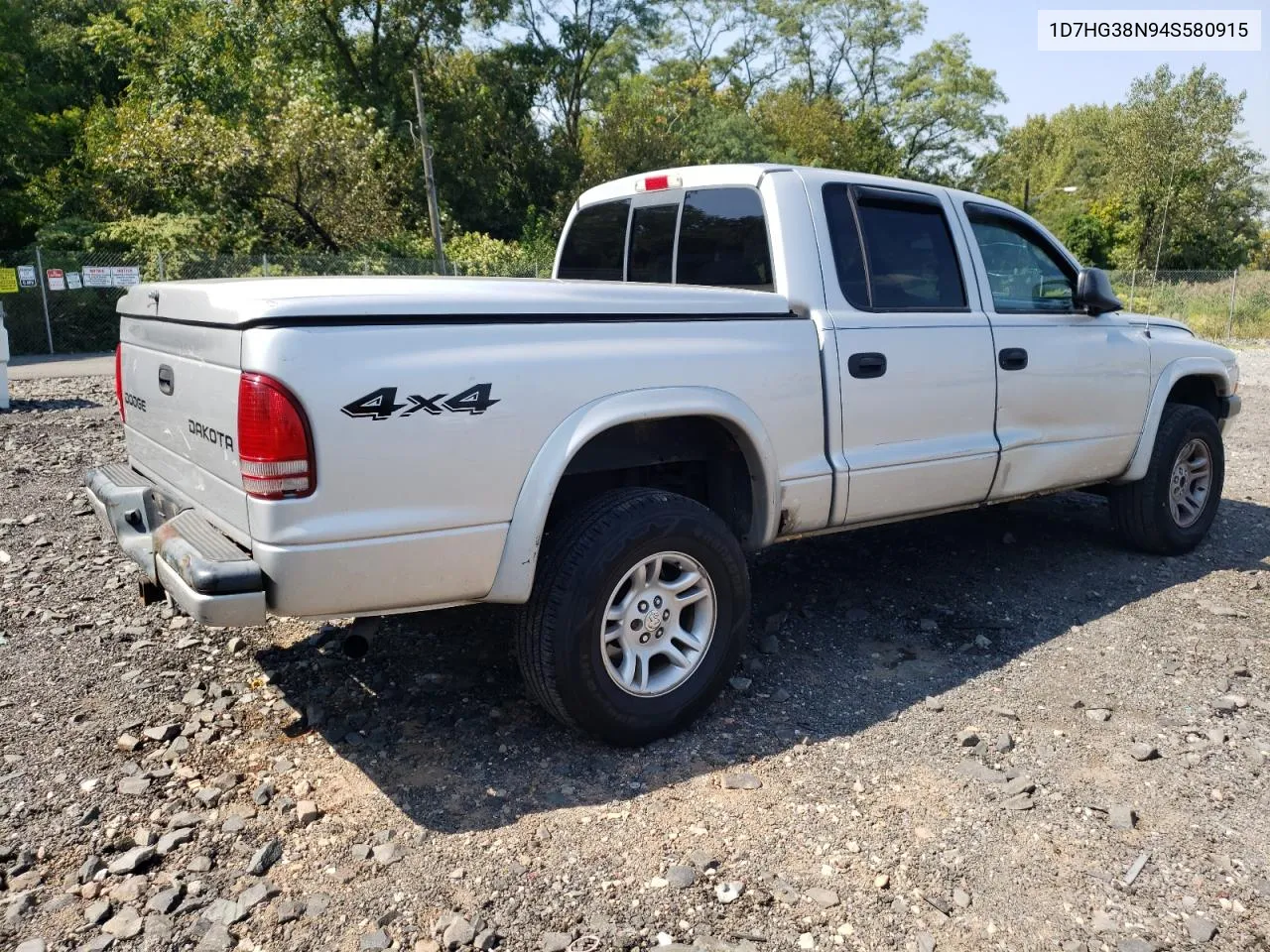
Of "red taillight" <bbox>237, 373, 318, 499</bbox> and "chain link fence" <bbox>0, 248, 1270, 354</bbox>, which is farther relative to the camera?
"chain link fence" <bbox>0, 248, 1270, 354</bbox>

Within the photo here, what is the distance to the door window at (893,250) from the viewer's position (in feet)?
13.3

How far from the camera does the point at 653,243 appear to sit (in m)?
4.68

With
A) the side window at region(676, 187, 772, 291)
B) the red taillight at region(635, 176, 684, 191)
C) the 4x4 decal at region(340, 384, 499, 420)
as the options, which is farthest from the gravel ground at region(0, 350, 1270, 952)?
the red taillight at region(635, 176, 684, 191)

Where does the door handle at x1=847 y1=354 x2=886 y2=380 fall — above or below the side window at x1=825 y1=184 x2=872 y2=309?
below

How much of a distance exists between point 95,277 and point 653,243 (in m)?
19.3

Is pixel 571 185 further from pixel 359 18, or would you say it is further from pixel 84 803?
pixel 84 803

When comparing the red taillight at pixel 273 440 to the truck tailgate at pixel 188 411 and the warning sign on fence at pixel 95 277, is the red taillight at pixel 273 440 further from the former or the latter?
the warning sign on fence at pixel 95 277

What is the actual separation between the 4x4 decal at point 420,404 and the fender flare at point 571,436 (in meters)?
0.26

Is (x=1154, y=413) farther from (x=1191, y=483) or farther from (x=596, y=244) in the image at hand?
(x=596, y=244)

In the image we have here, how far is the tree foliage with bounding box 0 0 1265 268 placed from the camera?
25375 millimetres

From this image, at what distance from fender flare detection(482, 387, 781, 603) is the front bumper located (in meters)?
0.72

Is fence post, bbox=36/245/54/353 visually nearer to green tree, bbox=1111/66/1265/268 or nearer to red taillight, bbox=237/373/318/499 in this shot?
red taillight, bbox=237/373/318/499

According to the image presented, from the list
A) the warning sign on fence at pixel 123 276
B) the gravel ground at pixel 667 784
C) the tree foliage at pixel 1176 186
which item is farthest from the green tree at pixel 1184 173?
the gravel ground at pixel 667 784

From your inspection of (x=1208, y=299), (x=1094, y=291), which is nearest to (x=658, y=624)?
(x=1094, y=291)
